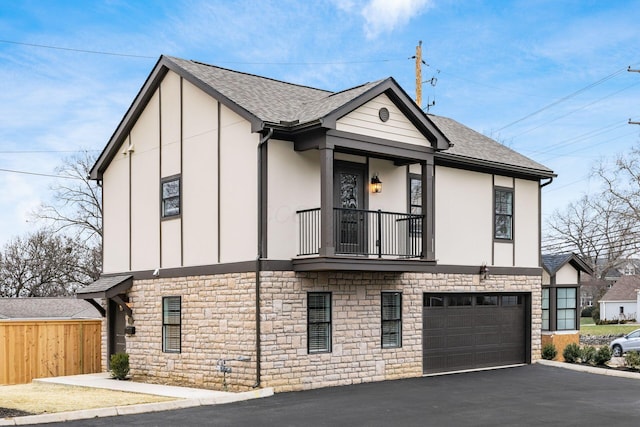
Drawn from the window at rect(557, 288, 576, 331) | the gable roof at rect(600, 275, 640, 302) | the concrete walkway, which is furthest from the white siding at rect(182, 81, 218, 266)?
the gable roof at rect(600, 275, 640, 302)

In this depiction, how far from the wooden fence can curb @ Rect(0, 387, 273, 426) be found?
8.87 m

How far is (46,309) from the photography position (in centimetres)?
3141

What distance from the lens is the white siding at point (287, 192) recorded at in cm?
1722

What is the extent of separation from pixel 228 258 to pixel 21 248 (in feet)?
124

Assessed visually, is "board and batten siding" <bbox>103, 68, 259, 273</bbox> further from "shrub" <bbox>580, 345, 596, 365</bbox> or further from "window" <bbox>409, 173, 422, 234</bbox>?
"shrub" <bbox>580, 345, 596, 365</bbox>

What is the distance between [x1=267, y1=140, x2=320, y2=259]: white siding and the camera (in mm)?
17219

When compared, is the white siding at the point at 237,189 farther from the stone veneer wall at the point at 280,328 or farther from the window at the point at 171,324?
the window at the point at 171,324

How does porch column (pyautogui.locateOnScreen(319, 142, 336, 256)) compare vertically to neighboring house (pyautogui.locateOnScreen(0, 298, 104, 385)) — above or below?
above

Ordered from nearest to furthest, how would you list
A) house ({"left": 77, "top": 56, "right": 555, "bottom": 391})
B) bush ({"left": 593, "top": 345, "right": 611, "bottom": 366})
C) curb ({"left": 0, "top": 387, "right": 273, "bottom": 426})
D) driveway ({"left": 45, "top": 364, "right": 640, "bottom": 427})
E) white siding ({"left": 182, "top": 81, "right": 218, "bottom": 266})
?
curb ({"left": 0, "top": 387, "right": 273, "bottom": 426}) → driveway ({"left": 45, "top": 364, "right": 640, "bottom": 427}) → house ({"left": 77, "top": 56, "right": 555, "bottom": 391}) → white siding ({"left": 182, "top": 81, "right": 218, "bottom": 266}) → bush ({"left": 593, "top": 345, "right": 611, "bottom": 366})

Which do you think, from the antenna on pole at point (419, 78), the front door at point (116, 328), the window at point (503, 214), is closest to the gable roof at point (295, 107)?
the window at point (503, 214)

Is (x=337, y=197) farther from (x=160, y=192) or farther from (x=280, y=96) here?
(x=160, y=192)

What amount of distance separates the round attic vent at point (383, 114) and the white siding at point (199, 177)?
13.1 ft

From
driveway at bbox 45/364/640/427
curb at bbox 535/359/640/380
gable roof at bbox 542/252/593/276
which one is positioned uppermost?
gable roof at bbox 542/252/593/276

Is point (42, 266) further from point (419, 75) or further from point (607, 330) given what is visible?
point (607, 330)
